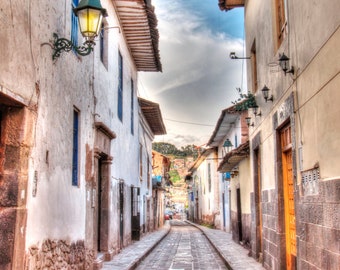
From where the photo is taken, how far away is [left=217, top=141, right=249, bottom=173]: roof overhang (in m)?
13.9

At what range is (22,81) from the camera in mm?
5758

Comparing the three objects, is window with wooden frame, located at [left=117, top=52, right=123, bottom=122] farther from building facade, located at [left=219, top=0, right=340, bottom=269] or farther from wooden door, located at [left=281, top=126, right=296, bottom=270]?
wooden door, located at [left=281, top=126, right=296, bottom=270]

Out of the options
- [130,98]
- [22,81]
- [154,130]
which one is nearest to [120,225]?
[130,98]

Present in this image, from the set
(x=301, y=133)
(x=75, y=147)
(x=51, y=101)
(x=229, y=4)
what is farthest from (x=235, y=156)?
(x=51, y=101)

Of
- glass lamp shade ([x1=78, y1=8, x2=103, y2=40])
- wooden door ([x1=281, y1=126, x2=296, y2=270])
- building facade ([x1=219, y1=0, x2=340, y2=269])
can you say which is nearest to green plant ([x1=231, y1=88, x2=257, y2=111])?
building facade ([x1=219, y1=0, x2=340, y2=269])

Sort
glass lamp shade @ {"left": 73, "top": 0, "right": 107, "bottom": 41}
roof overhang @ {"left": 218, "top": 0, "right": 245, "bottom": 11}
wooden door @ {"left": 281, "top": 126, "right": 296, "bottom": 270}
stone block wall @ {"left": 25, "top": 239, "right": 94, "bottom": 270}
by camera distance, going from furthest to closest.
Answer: roof overhang @ {"left": 218, "top": 0, "right": 245, "bottom": 11}
wooden door @ {"left": 281, "top": 126, "right": 296, "bottom": 270}
glass lamp shade @ {"left": 73, "top": 0, "right": 107, "bottom": 41}
stone block wall @ {"left": 25, "top": 239, "right": 94, "bottom": 270}

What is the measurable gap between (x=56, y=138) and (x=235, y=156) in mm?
8767

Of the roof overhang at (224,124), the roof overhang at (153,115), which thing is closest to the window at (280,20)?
the roof overhang at (224,124)

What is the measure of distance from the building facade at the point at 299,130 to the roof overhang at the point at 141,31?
3381 mm

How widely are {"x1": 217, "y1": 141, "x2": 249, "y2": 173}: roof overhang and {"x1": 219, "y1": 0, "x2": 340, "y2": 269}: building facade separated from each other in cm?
212

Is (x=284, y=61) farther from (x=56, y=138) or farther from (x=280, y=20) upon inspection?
(x=56, y=138)

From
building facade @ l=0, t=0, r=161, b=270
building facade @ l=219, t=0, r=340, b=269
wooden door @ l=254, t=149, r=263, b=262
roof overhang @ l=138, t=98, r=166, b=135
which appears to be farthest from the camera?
roof overhang @ l=138, t=98, r=166, b=135

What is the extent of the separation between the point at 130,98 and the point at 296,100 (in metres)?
10.8

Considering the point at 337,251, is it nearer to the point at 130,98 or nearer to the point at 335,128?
the point at 335,128
